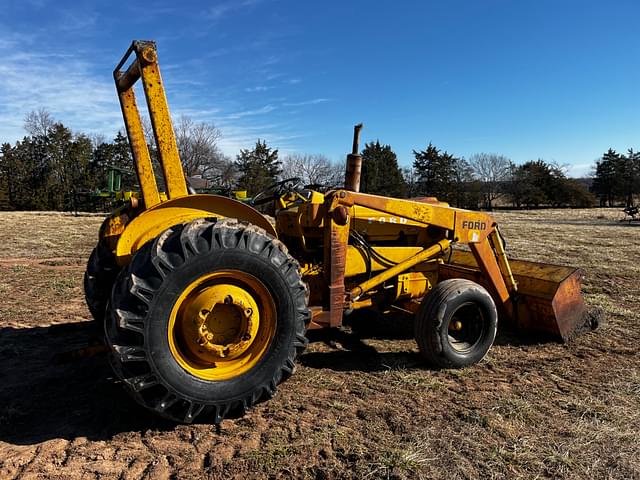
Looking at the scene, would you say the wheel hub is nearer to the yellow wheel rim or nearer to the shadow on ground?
the yellow wheel rim

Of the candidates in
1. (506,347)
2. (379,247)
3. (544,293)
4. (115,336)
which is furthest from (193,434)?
(544,293)

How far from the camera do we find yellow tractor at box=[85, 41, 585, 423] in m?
3.10

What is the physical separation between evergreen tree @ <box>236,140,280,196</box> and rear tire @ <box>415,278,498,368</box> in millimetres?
43184

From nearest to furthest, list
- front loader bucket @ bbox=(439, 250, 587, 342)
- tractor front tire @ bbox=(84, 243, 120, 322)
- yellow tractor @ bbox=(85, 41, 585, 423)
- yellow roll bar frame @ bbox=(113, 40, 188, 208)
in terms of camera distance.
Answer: yellow tractor @ bbox=(85, 41, 585, 423), yellow roll bar frame @ bbox=(113, 40, 188, 208), tractor front tire @ bbox=(84, 243, 120, 322), front loader bucket @ bbox=(439, 250, 587, 342)

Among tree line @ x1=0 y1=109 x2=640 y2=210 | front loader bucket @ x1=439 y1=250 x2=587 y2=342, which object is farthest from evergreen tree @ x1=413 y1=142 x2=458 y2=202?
front loader bucket @ x1=439 y1=250 x2=587 y2=342

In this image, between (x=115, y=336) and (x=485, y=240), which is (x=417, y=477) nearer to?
(x=115, y=336)

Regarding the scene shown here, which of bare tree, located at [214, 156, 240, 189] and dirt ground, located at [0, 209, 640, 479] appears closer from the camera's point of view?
dirt ground, located at [0, 209, 640, 479]

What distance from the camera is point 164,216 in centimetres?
369

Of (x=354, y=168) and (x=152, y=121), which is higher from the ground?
(x=152, y=121)

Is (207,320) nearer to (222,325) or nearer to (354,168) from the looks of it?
(222,325)

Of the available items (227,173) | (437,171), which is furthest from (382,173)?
(227,173)

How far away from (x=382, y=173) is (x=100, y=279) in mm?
43966

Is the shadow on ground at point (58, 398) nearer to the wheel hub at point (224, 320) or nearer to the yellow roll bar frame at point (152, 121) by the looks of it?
the wheel hub at point (224, 320)

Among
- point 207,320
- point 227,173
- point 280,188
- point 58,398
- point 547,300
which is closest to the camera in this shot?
point 207,320
